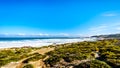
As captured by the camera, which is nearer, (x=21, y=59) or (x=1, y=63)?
(x=1, y=63)

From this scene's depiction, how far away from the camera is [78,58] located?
17.2 meters

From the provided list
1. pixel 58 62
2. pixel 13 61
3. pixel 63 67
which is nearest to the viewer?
pixel 63 67

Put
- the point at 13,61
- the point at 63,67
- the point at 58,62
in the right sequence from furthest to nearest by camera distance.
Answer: the point at 13,61 < the point at 58,62 < the point at 63,67

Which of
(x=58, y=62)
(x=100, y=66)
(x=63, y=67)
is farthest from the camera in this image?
(x=58, y=62)

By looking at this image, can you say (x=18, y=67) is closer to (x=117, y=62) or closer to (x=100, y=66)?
(x=100, y=66)

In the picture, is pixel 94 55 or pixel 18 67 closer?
pixel 18 67

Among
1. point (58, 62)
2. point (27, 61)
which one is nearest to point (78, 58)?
point (58, 62)

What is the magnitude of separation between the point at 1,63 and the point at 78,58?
6.91 meters

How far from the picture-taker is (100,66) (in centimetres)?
1483

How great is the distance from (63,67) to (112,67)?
150 inches

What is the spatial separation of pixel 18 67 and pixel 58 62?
343 cm

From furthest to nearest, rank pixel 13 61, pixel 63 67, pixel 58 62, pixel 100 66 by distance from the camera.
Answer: pixel 13 61 < pixel 58 62 < pixel 63 67 < pixel 100 66

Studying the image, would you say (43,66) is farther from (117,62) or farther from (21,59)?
(117,62)

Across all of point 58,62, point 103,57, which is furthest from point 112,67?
point 58,62
